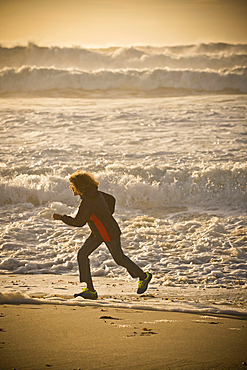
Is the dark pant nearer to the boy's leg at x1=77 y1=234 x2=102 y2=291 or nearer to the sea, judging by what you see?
Answer: the boy's leg at x1=77 y1=234 x2=102 y2=291

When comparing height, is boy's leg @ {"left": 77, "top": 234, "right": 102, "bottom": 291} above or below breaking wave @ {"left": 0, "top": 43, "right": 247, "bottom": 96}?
below

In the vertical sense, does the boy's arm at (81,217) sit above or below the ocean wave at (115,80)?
below

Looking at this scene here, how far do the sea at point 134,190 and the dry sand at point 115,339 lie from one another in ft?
1.38

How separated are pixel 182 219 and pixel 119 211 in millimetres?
1589

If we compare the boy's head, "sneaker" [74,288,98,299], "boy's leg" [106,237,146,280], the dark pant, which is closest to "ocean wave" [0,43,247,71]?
the boy's head

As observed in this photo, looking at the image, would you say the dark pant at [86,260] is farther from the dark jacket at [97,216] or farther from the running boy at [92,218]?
the dark jacket at [97,216]

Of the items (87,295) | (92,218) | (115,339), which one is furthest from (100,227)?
(115,339)

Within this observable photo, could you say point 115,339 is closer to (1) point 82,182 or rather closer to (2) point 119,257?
(2) point 119,257

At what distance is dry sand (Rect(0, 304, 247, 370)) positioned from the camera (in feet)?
7.27

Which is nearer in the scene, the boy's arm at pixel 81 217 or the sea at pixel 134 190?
the boy's arm at pixel 81 217

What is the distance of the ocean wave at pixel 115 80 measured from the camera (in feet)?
87.9

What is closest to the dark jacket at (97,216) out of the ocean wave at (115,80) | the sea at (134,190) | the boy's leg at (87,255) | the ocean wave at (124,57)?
the boy's leg at (87,255)

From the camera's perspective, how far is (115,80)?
91.0ft

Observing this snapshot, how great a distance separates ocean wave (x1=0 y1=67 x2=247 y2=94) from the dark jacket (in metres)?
23.8
